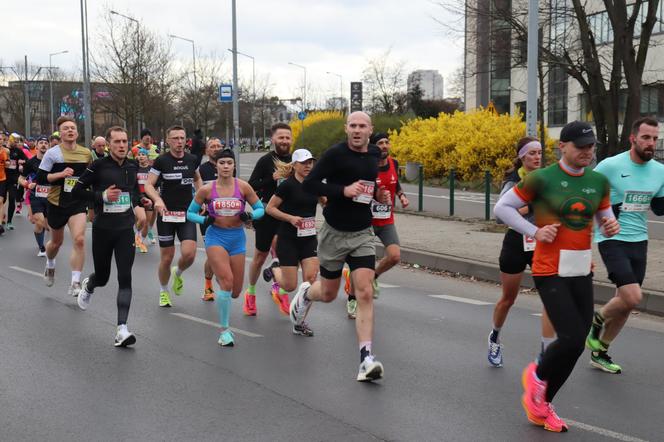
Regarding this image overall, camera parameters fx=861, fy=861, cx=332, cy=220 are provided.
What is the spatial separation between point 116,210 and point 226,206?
103cm

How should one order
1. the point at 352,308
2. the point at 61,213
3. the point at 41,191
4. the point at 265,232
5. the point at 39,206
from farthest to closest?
the point at 39,206 < the point at 41,191 < the point at 61,213 < the point at 265,232 < the point at 352,308

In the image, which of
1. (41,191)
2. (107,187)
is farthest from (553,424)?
(41,191)

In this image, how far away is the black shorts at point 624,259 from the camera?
6121mm

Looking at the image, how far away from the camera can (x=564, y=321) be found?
16.0ft

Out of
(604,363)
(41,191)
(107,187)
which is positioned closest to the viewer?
(604,363)

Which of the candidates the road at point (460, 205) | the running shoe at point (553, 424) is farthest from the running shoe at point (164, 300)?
the road at point (460, 205)

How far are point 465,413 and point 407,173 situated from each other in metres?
28.4

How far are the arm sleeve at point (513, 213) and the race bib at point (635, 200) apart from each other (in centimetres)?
154

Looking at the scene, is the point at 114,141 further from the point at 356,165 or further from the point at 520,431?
the point at 520,431

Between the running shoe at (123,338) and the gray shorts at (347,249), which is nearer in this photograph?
the gray shorts at (347,249)

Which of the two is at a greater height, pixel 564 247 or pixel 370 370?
pixel 564 247

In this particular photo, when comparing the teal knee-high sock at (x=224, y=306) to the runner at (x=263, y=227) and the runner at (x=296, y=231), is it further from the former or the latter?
the runner at (x=263, y=227)

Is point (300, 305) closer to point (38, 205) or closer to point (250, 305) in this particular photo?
point (250, 305)

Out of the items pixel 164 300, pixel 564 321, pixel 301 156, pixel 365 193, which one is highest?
pixel 301 156
